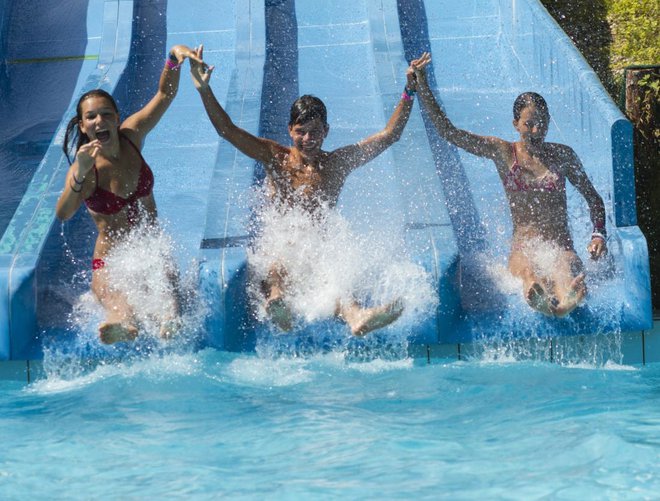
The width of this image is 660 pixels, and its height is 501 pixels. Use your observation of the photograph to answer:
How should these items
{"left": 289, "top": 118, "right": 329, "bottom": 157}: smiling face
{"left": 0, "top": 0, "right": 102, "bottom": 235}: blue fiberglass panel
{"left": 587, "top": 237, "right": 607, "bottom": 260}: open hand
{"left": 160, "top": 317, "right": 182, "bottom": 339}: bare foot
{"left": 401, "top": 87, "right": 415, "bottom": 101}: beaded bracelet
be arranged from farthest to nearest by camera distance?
1. {"left": 0, "top": 0, "right": 102, "bottom": 235}: blue fiberglass panel
2. {"left": 289, "top": 118, "right": 329, "bottom": 157}: smiling face
3. {"left": 401, "top": 87, "right": 415, "bottom": 101}: beaded bracelet
4. {"left": 587, "top": 237, "right": 607, "bottom": 260}: open hand
5. {"left": 160, "top": 317, "right": 182, "bottom": 339}: bare foot

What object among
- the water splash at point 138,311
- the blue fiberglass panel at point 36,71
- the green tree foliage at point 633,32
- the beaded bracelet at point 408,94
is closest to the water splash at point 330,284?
the water splash at point 138,311

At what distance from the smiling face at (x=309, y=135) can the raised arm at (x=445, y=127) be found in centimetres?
51

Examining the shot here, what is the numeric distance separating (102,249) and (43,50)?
2886mm

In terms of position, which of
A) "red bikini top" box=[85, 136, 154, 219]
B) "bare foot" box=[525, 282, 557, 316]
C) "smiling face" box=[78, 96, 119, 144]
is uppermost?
"smiling face" box=[78, 96, 119, 144]

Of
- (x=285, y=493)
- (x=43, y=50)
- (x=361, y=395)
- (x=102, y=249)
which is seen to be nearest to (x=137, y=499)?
(x=285, y=493)

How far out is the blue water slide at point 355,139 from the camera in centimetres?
508

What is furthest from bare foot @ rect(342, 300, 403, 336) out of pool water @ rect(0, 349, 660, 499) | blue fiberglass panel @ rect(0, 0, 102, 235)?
blue fiberglass panel @ rect(0, 0, 102, 235)

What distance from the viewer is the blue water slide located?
508cm

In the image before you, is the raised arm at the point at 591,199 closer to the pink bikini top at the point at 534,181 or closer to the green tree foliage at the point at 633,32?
the pink bikini top at the point at 534,181

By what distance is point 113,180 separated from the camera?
5.21m

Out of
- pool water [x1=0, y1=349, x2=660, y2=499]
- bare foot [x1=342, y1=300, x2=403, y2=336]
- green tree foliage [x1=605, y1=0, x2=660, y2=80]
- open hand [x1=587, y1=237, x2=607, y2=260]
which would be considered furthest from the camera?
green tree foliage [x1=605, y1=0, x2=660, y2=80]

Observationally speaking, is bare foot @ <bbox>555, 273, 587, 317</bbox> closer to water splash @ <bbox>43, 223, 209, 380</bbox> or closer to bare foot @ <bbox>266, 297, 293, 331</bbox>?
bare foot @ <bbox>266, 297, 293, 331</bbox>

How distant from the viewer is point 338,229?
17.7 feet

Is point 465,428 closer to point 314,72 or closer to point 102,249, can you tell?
point 102,249
